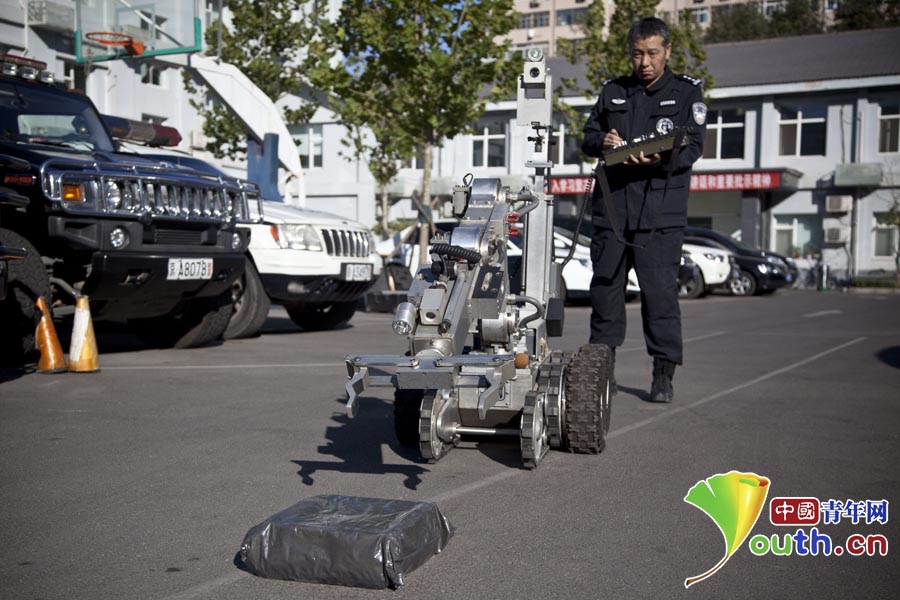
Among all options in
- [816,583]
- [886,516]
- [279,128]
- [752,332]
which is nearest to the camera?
[816,583]

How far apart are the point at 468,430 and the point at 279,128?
455 inches

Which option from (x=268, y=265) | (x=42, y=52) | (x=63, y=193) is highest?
(x=42, y=52)

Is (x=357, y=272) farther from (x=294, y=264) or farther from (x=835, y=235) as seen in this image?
(x=835, y=235)

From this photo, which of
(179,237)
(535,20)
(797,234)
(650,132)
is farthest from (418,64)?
(535,20)

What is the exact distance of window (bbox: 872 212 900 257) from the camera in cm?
3803

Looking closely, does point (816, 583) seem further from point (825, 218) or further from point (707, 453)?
point (825, 218)

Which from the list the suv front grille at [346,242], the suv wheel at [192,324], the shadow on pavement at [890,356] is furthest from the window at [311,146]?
the shadow on pavement at [890,356]

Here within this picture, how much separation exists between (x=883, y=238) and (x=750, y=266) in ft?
59.7

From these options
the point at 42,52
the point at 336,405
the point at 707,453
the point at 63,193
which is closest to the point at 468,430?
the point at 707,453

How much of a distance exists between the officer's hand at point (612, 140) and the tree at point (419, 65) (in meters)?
13.4

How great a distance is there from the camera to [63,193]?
24.2 feet

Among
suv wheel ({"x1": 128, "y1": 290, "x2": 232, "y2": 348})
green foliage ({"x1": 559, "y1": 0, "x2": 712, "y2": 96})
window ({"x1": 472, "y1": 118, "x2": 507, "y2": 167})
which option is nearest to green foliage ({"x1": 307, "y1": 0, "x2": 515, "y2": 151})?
green foliage ({"x1": 559, "y1": 0, "x2": 712, "y2": 96})

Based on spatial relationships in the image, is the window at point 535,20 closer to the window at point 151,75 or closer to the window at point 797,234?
the window at point 797,234

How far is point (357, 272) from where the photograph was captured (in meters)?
10.7
